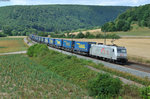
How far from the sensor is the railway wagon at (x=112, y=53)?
30.7 meters

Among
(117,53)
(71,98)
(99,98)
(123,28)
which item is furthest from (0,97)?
(123,28)

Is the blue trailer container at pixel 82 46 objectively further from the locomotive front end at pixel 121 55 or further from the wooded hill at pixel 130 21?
the wooded hill at pixel 130 21

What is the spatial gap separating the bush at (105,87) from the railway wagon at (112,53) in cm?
1483

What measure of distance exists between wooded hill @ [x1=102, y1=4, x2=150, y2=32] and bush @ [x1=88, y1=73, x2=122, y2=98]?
4214 inches

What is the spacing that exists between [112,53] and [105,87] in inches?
639

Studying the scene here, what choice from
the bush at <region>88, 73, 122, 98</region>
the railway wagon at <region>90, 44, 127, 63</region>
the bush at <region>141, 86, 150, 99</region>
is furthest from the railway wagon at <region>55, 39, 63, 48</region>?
the bush at <region>141, 86, 150, 99</region>

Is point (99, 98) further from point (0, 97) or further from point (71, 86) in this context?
point (0, 97)

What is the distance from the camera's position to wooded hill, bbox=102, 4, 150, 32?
4798 inches

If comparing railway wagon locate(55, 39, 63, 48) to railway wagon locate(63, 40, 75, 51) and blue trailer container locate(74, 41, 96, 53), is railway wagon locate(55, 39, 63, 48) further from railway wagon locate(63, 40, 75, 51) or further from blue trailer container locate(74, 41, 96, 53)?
blue trailer container locate(74, 41, 96, 53)

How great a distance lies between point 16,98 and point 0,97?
1.60 metres

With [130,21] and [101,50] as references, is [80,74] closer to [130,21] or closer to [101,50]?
[101,50]

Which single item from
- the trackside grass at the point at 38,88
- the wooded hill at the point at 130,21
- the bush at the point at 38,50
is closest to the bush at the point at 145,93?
the trackside grass at the point at 38,88

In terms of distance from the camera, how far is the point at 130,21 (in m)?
156

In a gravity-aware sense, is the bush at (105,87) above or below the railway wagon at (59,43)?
below
